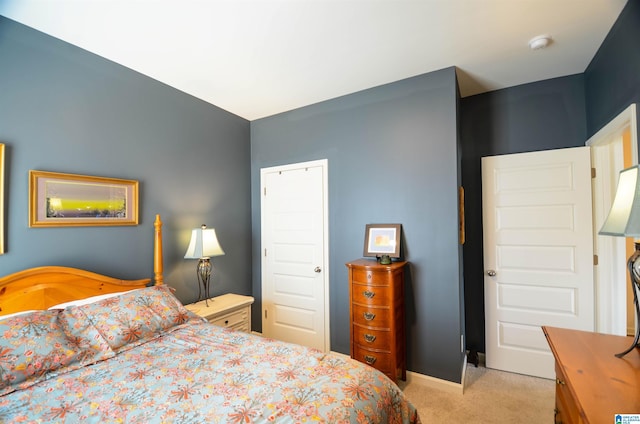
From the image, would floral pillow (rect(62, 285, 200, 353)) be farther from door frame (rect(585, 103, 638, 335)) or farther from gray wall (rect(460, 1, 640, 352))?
door frame (rect(585, 103, 638, 335))

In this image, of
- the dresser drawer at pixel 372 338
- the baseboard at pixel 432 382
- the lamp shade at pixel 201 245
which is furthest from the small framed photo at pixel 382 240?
the lamp shade at pixel 201 245

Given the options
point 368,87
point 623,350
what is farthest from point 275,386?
point 368,87

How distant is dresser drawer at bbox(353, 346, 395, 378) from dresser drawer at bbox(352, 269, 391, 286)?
22.3 inches

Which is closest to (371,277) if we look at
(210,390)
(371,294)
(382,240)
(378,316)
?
(371,294)

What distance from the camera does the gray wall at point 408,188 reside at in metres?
2.44

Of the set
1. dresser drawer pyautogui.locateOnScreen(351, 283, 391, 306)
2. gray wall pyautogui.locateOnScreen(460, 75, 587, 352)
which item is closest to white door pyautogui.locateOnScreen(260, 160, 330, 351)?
dresser drawer pyautogui.locateOnScreen(351, 283, 391, 306)

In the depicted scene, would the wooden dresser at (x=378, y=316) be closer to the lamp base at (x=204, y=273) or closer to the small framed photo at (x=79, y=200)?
the lamp base at (x=204, y=273)

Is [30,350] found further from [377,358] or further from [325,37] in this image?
[325,37]

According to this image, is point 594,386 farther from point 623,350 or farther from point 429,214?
point 429,214

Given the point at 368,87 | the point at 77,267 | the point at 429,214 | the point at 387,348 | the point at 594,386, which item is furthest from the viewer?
the point at 368,87

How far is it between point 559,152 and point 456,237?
4.15ft

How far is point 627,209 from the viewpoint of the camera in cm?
106

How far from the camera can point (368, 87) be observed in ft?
9.30

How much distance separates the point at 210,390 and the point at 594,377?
1500 millimetres
